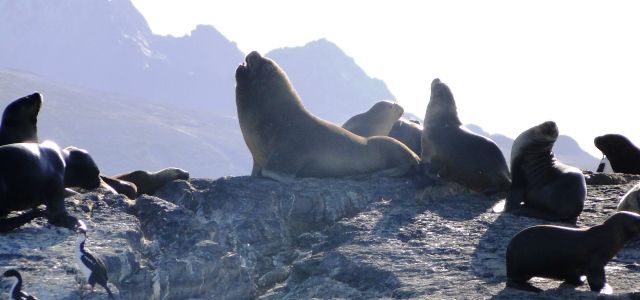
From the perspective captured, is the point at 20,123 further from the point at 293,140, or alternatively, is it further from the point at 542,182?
the point at 542,182

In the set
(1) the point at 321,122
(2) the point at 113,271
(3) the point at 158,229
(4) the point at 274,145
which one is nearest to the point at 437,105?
(1) the point at 321,122

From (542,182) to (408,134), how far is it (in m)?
5.38

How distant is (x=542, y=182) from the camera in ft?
27.8

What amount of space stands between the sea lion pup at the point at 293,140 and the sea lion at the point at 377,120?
2980mm

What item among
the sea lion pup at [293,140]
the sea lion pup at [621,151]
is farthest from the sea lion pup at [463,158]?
the sea lion pup at [621,151]

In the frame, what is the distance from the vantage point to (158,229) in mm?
7121

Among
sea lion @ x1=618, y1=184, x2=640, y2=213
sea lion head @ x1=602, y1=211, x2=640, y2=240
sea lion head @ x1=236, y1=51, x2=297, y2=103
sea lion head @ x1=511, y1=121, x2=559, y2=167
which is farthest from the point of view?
sea lion head @ x1=236, y1=51, x2=297, y2=103

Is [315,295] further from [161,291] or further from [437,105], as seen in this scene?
[437,105]

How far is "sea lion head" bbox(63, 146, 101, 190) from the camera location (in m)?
7.98

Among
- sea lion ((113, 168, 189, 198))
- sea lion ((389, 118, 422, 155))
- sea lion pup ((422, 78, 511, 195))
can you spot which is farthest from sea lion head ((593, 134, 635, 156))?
sea lion ((113, 168, 189, 198))

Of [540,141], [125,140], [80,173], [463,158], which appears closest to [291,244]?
[80,173]

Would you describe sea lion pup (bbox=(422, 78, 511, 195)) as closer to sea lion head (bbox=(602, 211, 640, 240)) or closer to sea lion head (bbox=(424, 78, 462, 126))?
sea lion head (bbox=(424, 78, 462, 126))

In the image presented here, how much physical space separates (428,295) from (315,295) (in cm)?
102

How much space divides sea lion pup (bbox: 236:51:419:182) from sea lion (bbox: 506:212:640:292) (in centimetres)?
412
